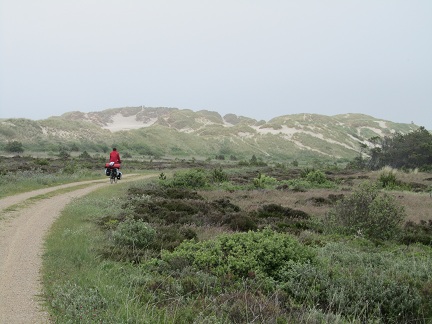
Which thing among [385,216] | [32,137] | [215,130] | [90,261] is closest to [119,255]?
[90,261]

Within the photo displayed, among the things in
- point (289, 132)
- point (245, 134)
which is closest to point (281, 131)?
point (289, 132)

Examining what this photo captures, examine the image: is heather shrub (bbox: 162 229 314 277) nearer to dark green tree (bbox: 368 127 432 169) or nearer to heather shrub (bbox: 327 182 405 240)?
heather shrub (bbox: 327 182 405 240)

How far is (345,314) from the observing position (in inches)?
241

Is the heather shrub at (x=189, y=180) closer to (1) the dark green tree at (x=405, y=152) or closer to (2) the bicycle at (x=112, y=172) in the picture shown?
(2) the bicycle at (x=112, y=172)

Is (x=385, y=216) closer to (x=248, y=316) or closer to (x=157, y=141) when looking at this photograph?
(x=248, y=316)

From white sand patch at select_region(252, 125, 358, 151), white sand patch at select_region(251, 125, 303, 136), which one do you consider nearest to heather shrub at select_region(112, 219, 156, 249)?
white sand patch at select_region(252, 125, 358, 151)

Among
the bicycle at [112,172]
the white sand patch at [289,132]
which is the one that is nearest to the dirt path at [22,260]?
the bicycle at [112,172]

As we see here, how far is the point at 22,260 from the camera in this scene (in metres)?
7.59

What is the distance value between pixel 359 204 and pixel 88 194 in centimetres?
1241

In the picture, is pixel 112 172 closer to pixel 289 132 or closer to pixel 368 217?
pixel 368 217

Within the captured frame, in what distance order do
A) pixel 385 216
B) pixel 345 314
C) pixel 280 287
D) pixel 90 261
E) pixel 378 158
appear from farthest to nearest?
1. pixel 378 158
2. pixel 385 216
3. pixel 90 261
4. pixel 280 287
5. pixel 345 314

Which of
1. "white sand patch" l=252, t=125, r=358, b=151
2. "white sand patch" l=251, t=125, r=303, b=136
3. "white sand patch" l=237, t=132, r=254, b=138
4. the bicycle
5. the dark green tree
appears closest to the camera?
the bicycle

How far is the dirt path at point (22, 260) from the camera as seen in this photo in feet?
17.2

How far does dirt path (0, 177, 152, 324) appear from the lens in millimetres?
5238
